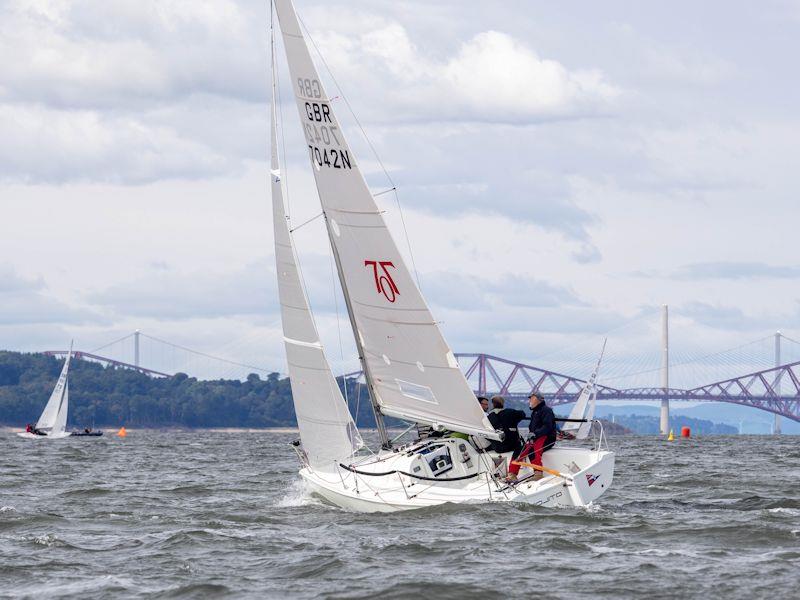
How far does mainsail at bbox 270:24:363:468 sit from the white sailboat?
0.57 metres

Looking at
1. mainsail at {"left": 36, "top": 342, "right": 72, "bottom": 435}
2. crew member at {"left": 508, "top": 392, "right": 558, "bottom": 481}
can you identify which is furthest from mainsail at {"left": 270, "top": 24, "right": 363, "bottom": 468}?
mainsail at {"left": 36, "top": 342, "right": 72, "bottom": 435}

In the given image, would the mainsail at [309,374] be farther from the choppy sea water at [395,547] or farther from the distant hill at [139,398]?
the distant hill at [139,398]

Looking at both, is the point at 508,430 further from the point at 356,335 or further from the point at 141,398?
the point at 141,398

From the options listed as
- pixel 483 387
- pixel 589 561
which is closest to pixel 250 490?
pixel 589 561

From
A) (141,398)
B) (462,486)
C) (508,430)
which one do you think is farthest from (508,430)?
(141,398)

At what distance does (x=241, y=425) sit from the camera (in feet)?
396

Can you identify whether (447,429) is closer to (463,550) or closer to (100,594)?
(463,550)

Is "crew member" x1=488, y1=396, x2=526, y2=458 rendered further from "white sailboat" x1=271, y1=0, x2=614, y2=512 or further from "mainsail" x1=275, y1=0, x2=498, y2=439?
"mainsail" x1=275, y1=0, x2=498, y2=439

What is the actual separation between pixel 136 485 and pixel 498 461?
24.3ft

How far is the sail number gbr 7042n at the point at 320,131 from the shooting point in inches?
526

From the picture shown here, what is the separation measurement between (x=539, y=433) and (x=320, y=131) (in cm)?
362

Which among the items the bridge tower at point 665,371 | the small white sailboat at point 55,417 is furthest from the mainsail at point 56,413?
the bridge tower at point 665,371

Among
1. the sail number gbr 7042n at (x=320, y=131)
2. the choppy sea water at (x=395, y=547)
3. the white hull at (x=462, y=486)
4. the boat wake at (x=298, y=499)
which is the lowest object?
the choppy sea water at (x=395, y=547)

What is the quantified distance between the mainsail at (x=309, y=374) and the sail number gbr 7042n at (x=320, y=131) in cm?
113
